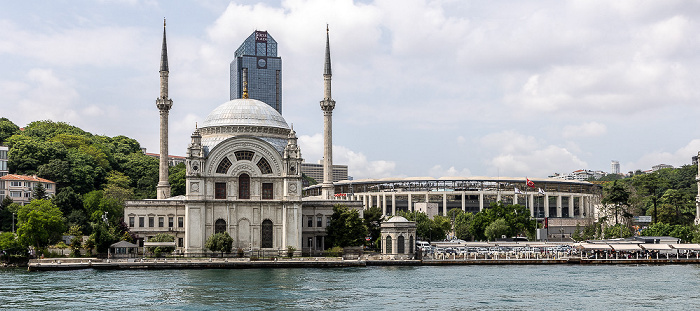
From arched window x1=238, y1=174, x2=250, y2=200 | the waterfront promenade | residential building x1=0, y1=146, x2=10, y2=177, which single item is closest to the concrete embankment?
the waterfront promenade

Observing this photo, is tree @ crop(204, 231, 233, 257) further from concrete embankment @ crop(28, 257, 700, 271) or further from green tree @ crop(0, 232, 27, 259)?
green tree @ crop(0, 232, 27, 259)

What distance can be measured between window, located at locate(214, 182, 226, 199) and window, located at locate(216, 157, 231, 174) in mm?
1180

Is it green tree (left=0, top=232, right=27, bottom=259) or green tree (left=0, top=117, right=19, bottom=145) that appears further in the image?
green tree (left=0, top=117, right=19, bottom=145)

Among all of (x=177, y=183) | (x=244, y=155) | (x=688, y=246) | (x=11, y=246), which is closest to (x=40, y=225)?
(x=11, y=246)

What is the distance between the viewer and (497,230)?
101 m

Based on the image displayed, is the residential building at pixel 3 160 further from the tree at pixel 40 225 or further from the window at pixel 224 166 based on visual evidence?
the window at pixel 224 166

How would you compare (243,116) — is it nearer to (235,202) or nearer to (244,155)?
(244,155)

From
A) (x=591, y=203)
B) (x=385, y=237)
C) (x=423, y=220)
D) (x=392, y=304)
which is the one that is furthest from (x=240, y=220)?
(x=591, y=203)

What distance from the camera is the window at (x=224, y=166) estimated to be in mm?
85312

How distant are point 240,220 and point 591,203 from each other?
282ft

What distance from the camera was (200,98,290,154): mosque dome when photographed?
94.9 meters

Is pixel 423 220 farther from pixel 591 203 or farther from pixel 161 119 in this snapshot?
pixel 591 203

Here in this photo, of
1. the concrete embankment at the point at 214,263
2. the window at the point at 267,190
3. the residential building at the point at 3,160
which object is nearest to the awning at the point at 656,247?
the concrete embankment at the point at 214,263

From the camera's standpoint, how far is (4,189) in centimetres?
10088
